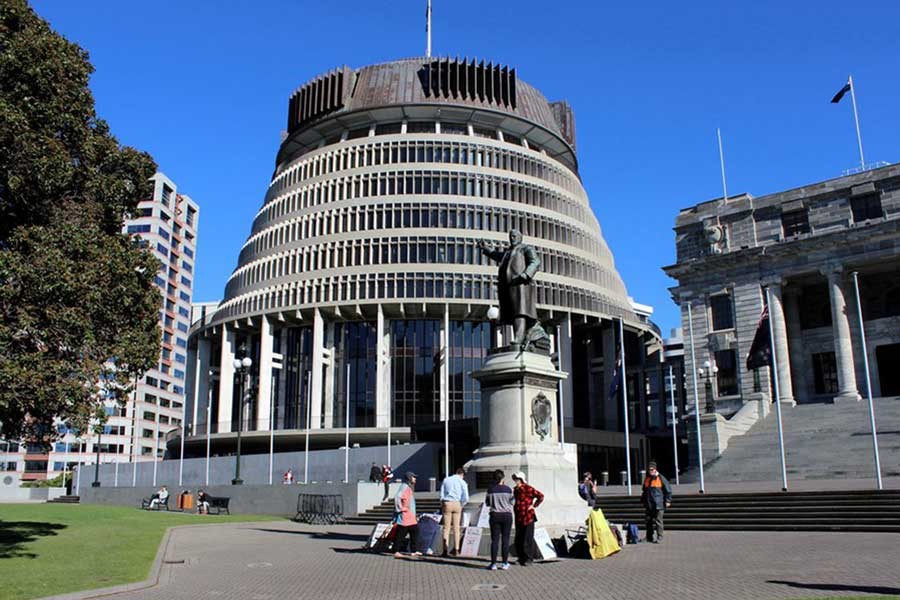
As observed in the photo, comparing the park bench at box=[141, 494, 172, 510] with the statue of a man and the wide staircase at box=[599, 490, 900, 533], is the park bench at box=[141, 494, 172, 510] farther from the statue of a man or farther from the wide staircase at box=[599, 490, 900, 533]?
the statue of a man

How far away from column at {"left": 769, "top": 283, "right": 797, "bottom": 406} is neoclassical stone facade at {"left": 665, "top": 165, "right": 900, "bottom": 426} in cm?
7

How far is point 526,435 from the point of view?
18656 millimetres

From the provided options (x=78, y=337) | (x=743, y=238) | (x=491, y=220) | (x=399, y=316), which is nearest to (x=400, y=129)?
(x=491, y=220)

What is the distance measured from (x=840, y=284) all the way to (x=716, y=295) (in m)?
8.19

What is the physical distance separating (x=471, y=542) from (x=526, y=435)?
9.30 ft

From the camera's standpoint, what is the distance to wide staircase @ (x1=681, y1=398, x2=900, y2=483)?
1492 inches

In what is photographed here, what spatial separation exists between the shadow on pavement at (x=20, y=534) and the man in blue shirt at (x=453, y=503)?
365 inches

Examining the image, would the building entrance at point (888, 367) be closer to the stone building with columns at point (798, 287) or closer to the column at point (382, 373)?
the stone building with columns at point (798, 287)

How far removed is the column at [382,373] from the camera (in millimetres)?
71562

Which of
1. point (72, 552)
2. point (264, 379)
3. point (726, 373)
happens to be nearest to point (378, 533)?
point (72, 552)

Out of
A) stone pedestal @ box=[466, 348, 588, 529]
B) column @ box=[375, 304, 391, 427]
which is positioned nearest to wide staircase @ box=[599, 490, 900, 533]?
stone pedestal @ box=[466, 348, 588, 529]

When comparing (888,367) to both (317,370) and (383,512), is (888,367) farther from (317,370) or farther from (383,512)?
(317,370)

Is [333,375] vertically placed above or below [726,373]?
above

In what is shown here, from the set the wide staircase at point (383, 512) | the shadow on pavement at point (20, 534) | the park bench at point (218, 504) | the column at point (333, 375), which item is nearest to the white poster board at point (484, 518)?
the shadow on pavement at point (20, 534)
